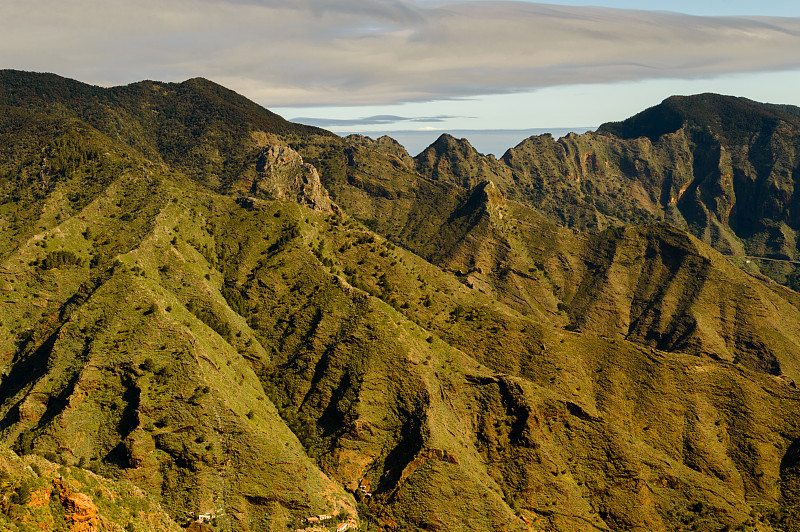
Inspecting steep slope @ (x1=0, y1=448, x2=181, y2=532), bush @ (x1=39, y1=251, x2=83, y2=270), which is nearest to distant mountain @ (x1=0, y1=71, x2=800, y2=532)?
steep slope @ (x1=0, y1=448, x2=181, y2=532)

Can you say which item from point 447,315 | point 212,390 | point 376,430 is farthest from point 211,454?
point 447,315

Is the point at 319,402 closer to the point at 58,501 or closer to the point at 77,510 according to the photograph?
the point at 77,510

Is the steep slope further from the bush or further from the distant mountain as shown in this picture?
the bush

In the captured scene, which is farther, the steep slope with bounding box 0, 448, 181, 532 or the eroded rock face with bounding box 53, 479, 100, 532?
the eroded rock face with bounding box 53, 479, 100, 532

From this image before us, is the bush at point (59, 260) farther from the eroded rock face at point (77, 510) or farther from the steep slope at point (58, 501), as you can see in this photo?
the eroded rock face at point (77, 510)

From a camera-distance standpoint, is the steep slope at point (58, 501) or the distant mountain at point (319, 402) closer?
the steep slope at point (58, 501)

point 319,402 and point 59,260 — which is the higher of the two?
point 59,260

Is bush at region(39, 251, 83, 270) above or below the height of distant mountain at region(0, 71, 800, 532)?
above

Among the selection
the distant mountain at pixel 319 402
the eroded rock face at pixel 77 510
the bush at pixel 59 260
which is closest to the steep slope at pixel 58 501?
the eroded rock face at pixel 77 510

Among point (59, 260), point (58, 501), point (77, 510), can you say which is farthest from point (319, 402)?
point (59, 260)

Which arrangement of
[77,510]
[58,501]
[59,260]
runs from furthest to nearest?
[59,260] < [77,510] < [58,501]

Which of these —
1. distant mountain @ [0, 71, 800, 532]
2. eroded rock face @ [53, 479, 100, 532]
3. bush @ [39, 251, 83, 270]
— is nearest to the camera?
eroded rock face @ [53, 479, 100, 532]
